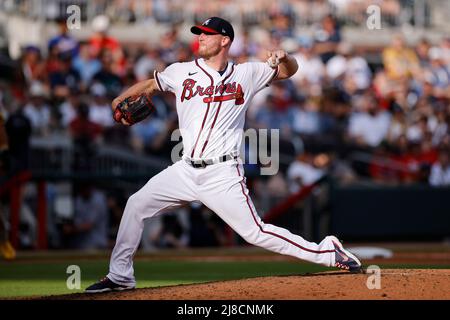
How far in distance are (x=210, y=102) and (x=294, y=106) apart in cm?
1094

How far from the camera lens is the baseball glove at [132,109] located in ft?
26.1

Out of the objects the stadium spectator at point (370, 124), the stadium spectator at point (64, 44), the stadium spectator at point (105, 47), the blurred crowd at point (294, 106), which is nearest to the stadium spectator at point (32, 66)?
the blurred crowd at point (294, 106)

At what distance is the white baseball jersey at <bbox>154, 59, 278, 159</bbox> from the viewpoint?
303 inches

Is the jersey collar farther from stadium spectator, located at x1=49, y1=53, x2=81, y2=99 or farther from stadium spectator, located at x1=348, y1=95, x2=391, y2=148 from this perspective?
stadium spectator, located at x1=348, y1=95, x2=391, y2=148

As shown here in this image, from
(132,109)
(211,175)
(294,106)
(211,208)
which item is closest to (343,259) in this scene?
(211,208)

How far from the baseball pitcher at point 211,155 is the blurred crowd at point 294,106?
7294mm

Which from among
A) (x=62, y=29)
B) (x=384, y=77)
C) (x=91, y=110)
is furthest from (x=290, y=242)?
(x=384, y=77)

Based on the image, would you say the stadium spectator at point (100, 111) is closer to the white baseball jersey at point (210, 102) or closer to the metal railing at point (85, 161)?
the metal railing at point (85, 161)

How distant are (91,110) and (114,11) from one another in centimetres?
616

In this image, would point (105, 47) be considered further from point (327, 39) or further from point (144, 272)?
point (144, 272)

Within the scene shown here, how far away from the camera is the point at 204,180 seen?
7656mm

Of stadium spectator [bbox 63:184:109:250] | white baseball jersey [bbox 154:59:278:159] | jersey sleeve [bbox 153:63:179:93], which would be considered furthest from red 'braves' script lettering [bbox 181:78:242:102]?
stadium spectator [bbox 63:184:109:250]

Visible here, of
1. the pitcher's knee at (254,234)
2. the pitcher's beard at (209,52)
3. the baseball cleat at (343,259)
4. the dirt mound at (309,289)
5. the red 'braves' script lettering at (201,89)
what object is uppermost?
the pitcher's beard at (209,52)

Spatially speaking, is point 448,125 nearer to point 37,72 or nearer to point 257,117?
point 257,117
